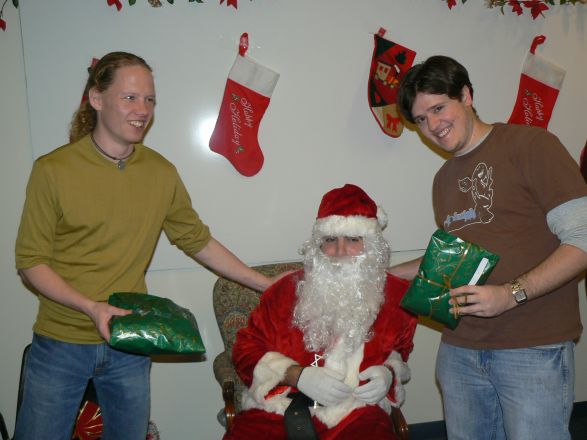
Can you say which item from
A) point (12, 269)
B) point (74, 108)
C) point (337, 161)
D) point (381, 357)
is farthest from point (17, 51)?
point (381, 357)

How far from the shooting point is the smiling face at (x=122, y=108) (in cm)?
201

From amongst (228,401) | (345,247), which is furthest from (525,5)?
(228,401)

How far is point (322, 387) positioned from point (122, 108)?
4.74 ft

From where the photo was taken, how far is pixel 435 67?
2.11m

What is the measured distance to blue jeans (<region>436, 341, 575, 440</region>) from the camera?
6.25 ft

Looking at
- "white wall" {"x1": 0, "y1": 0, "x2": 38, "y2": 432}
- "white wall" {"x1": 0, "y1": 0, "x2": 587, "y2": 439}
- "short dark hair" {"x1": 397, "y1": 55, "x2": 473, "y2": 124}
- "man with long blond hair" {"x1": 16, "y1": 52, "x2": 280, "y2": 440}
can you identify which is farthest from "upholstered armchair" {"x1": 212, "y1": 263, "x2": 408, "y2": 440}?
"short dark hair" {"x1": 397, "y1": 55, "x2": 473, "y2": 124}

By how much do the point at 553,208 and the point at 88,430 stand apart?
2.45 meters

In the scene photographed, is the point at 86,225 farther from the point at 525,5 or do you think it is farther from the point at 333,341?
the point at 525,5

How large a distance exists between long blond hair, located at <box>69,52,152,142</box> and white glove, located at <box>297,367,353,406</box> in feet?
4.70

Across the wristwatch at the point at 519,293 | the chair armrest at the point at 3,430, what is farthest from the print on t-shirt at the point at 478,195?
the chair armrest at the point at 3,430

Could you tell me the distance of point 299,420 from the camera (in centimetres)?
224

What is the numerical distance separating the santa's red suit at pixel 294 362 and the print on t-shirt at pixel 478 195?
0.63 metres

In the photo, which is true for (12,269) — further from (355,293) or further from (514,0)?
(514,0)

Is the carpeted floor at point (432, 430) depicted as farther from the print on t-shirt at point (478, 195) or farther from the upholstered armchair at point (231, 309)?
the print on t-shirt at point (478, 195)
